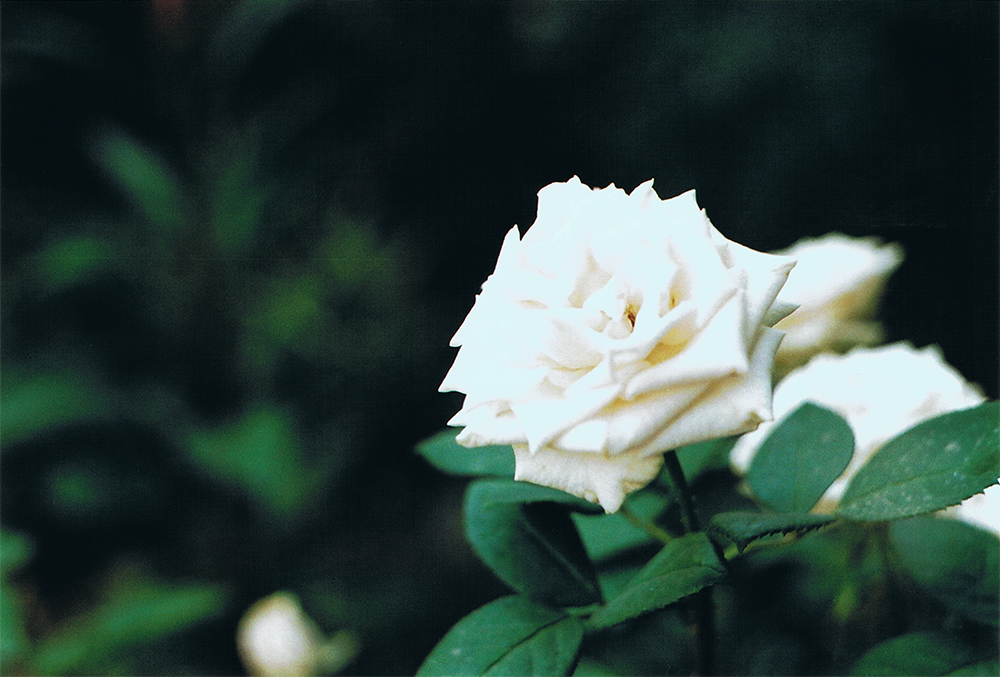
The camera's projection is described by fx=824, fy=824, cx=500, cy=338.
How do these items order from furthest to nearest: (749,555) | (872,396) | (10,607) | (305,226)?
(305,226)
(10,607)
(872,396)
(749,555)

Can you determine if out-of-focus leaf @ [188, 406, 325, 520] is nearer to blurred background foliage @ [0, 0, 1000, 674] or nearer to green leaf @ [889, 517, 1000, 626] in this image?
blurred background foliage @ [0, 0, 1000, 674]

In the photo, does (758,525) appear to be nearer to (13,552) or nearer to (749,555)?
(749,555)

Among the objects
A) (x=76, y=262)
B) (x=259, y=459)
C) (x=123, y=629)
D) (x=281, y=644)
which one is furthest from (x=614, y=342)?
(x=76, y=262)

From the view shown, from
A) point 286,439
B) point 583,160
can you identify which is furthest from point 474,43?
point 286,439

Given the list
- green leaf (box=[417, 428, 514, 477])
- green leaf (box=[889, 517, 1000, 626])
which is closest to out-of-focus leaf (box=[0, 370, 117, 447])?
green leaf (box=[417, 428, 514, 477])

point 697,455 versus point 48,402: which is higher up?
point 48,402

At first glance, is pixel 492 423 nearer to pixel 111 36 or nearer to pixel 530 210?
pixel 530 210

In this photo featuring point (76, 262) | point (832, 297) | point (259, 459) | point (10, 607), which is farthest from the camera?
point (76, 262)
